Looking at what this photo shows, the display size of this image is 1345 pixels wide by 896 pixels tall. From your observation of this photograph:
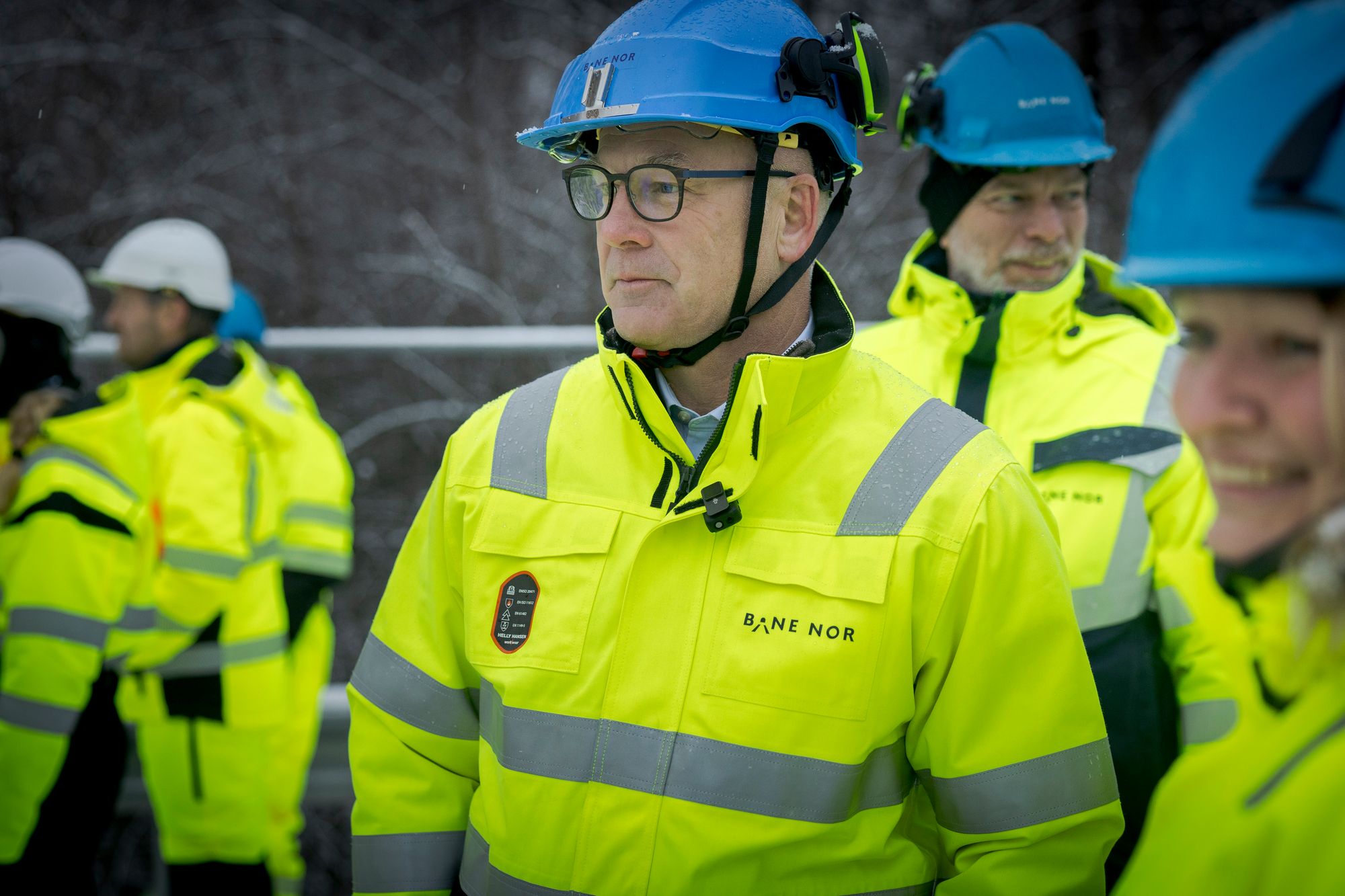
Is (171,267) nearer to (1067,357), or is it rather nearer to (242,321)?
(242,321)

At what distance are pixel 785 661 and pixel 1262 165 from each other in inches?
32.3

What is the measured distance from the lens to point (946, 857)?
147 centimetres

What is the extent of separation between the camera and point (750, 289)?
1.62m

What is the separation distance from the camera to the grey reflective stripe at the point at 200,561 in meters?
3.63

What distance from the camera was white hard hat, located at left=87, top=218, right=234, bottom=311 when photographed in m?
4.05

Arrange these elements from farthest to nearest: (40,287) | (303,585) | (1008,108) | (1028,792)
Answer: (303,585) < (40,287) < (1008,108) < (1028,792)

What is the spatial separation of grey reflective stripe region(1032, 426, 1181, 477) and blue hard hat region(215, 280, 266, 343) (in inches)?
151

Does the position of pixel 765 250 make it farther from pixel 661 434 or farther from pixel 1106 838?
pixel 1106 838

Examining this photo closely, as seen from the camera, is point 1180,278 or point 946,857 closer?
point 1180,278

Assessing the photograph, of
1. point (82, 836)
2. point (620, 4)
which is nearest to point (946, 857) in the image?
point (82, 836)

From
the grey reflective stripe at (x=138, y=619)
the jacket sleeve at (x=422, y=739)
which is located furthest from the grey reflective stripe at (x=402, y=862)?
the grey reflective stripe at (x=138, y=619)

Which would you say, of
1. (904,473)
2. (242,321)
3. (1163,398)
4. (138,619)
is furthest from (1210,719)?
(242,321)

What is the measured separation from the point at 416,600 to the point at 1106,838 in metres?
1.07

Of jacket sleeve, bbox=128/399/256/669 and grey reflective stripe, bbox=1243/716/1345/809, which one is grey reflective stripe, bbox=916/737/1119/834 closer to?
grey reflective stripe, bbox=1243/716/1345/809
